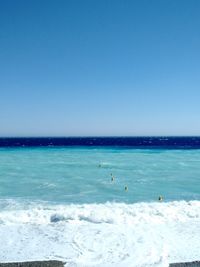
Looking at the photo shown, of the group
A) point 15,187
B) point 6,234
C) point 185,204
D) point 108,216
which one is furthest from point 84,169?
point 6,234

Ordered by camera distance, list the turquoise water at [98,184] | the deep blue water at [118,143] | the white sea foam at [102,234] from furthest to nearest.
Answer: the deep blue water at [118,143] < the turquoise water at [98,184] < the white sea foam at [102,234]

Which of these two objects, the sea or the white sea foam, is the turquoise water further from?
the white sea foam

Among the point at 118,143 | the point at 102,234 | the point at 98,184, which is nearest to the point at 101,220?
the point at 102,234

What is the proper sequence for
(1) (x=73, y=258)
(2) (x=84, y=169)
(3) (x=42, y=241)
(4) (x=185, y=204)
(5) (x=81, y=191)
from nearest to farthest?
(1) (x=73, y=258)
(3) (x=42, y=241)
(4) (x=185, y=204)
(5) (x=81, y=191)
(2) (x=84, y=169)

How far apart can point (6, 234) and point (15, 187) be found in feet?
33.5

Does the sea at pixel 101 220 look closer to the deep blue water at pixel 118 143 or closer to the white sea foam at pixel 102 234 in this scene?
the white sea foam at pixel 102 234

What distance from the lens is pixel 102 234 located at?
35.8 ft

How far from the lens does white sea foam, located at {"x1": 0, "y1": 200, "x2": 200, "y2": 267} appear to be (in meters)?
8.88

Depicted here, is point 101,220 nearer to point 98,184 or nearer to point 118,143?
point 98,184

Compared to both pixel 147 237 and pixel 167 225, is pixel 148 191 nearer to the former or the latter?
pixel 167 225

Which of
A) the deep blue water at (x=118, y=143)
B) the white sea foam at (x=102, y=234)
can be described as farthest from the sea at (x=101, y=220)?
the deep blue water at (x=118, y=143)

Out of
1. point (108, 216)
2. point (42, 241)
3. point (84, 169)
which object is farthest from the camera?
point (84, 169)

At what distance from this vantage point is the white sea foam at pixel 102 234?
888cm

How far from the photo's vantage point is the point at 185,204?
16234 millimetres
